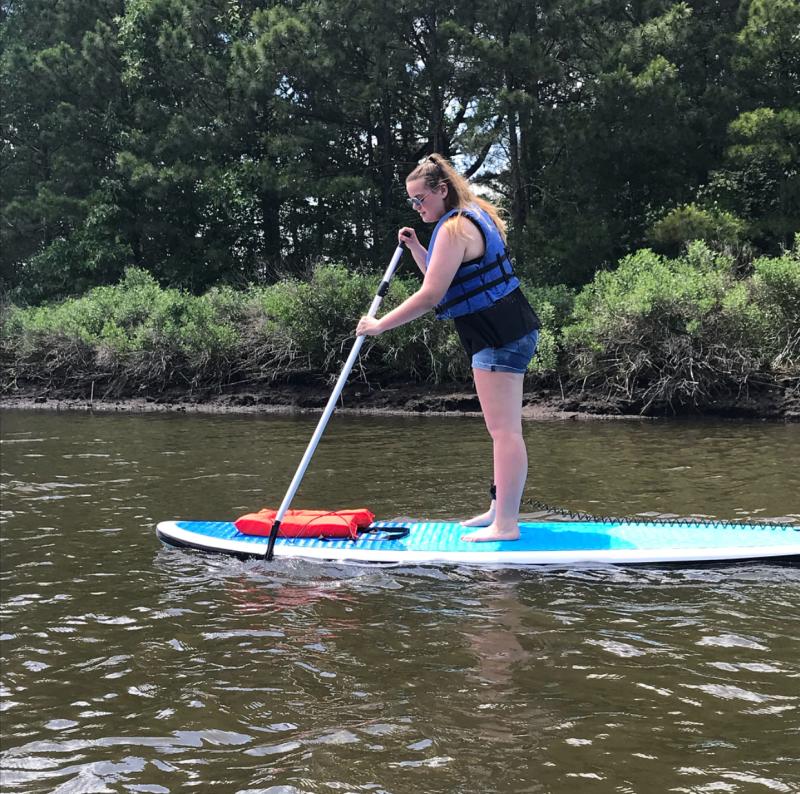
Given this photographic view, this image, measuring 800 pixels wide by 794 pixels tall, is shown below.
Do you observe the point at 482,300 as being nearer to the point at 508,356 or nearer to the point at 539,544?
the point at 508,356

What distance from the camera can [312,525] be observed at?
578 cm

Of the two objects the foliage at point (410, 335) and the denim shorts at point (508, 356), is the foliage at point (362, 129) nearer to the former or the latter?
the foliage at point (410, 335)

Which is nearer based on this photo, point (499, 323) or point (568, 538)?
point (499, 323)

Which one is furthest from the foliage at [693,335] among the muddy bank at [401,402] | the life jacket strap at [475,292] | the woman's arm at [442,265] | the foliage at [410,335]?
the woman's arm at [442,265]

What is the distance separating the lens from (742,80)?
19.8 metres

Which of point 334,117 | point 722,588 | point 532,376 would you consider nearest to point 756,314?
point 532,376

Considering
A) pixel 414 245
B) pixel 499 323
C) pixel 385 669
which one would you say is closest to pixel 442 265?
pixel 499 323

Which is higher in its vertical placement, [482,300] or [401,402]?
[482,300]

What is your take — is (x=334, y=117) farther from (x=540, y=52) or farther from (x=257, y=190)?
(x=540, y=52)

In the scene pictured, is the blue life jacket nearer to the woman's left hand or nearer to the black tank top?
the black tank top

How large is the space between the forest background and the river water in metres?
8.90

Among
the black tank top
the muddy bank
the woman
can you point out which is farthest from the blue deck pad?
the muddy bank

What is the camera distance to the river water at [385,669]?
9.41ft

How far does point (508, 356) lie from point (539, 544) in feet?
3.92
